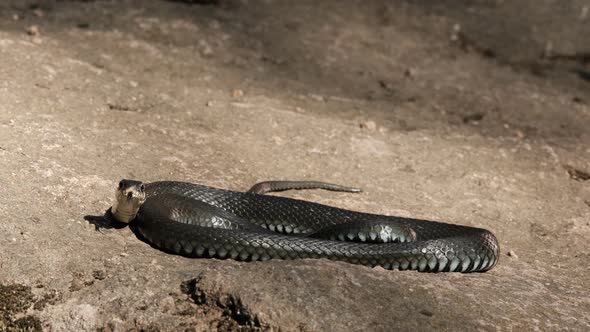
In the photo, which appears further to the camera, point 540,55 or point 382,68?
point 540,55

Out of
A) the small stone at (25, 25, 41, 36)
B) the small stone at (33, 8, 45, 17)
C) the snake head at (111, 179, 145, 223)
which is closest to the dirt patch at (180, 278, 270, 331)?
the snake head at (111, 179, 145, 223)

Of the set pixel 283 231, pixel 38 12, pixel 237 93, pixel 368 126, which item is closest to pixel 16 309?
pixel 283 231

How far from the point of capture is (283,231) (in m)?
6.73

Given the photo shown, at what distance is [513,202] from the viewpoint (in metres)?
8.00

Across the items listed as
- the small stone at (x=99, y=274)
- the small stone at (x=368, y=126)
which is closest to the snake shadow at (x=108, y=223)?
the small stone at (x=99, y=274)

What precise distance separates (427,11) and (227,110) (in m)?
5.23

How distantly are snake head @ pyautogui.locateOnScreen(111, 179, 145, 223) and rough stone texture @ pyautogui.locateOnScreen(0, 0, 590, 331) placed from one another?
0.11 metres

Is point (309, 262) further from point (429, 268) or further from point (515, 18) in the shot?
point (515, 18)

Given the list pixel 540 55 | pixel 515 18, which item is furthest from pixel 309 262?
pixel 515 18

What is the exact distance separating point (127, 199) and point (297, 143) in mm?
2787

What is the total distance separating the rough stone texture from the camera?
501 centimetres

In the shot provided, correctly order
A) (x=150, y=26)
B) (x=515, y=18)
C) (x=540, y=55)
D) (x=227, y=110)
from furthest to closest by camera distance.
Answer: (x=515, y=18)
(x=540, y=55)
(x=150, y=26)
(x=227, y=110)

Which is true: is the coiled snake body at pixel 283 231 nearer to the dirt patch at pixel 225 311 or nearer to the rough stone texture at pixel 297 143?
the rough stone texture at pixel 297 143

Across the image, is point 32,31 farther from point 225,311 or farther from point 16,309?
point 225,311
